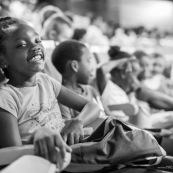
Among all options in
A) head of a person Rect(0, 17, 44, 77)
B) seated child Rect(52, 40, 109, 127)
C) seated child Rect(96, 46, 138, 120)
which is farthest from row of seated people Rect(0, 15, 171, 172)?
seated child Rect(96, 46, 138, 120)

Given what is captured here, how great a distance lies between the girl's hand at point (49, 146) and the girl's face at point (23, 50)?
1.00ft

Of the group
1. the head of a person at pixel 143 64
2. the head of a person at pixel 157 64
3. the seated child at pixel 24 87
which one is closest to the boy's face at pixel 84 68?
the seated child at pixel 24 87

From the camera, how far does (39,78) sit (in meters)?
1.06

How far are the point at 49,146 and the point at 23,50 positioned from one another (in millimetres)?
350

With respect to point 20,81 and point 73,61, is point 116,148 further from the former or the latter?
point 73,61

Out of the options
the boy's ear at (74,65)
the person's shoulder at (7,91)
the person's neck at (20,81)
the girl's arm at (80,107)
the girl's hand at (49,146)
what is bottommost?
the girl's arm at (80,107)

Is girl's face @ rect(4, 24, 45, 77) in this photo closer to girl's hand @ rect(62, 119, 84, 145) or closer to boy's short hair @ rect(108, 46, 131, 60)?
girl's hand @ rect(62, 119, 84, 145)

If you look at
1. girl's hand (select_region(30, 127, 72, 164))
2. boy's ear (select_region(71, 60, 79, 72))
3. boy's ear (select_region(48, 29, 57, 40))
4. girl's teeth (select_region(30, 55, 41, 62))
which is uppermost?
girl's teeth (select_region(30, 55, 41, 62))

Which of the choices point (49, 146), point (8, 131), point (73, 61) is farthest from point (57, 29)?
point (49, 146)

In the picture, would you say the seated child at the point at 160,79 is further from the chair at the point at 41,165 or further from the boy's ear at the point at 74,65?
the chair at the point at 41,165

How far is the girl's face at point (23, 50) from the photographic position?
94 centimetres

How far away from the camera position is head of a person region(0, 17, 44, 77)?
37.0 inches

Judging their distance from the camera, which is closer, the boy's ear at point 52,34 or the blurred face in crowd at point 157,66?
the boy's ear at point 52,34

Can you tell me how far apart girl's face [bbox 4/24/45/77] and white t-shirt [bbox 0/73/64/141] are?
0.07 meters
